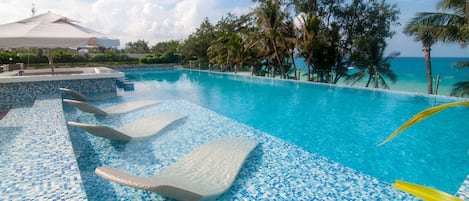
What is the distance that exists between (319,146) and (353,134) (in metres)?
1.17

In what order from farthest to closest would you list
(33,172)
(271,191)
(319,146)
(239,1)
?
(239,1) → (319,146) → (271,191) → (33,172)

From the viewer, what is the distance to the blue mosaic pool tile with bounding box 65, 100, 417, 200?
3385 mm

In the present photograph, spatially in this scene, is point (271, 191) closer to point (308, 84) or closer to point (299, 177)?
point (299, 177)

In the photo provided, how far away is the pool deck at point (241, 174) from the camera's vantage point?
265 cm

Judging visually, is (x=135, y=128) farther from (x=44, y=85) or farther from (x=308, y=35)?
(x=308, y=35)

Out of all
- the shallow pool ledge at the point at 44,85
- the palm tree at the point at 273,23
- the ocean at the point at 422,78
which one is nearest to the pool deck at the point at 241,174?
the shallow pool ledge at the point at 44,85

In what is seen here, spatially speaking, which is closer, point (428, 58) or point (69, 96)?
point (69, 96)

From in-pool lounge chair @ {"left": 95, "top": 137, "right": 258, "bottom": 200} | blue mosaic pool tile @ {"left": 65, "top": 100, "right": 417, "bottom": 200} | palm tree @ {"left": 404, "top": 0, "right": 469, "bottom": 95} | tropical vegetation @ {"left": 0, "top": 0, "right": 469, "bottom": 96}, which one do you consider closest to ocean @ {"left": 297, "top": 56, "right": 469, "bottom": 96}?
palm tree @ {"left": 404, "top": 0, "right": 469, "bottom": 95}

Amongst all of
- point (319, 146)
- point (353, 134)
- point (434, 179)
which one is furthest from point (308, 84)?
point (434, 179)

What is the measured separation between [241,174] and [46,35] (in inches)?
237

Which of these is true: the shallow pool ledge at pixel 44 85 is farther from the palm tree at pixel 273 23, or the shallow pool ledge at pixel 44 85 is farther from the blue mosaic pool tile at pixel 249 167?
the palm tree at pixel 273 23

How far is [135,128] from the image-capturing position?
231 inches

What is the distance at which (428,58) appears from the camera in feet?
38.1

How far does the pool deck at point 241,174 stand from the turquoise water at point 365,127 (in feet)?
2.07
